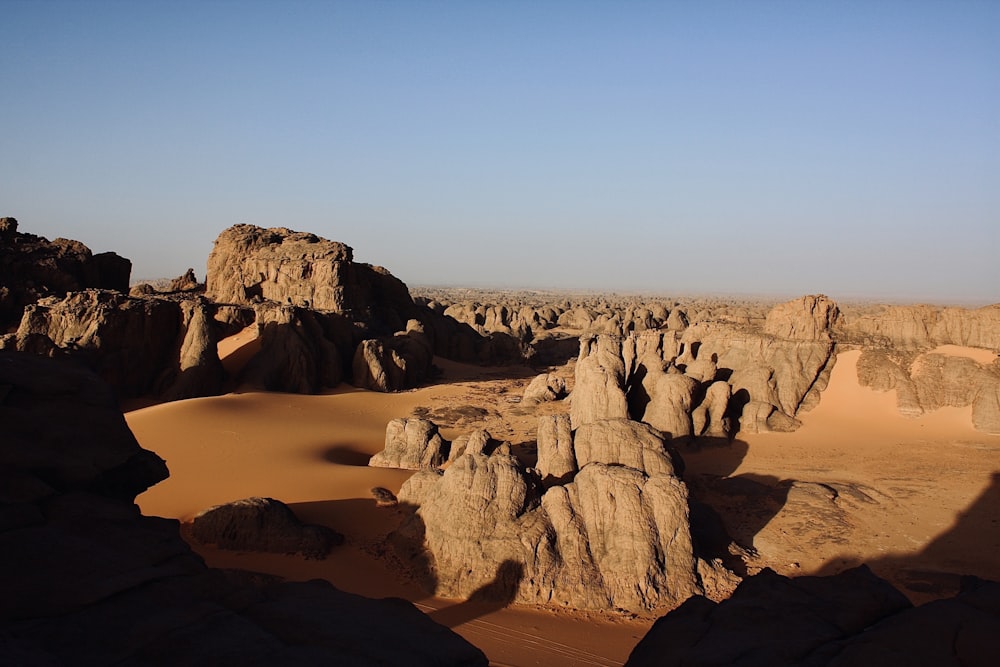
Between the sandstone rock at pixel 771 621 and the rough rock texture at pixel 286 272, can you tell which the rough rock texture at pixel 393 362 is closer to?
the rough rock texture at pixel 286 272

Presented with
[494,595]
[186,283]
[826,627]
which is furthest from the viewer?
[186,283]

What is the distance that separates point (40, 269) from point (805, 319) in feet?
100

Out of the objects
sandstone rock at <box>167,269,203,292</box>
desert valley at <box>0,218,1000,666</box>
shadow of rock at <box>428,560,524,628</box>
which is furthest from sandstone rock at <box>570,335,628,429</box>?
sandstone rock at <box>167,269,203,292</box>

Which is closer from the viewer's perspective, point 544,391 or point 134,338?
point 134,338

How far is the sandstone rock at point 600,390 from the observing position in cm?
1711

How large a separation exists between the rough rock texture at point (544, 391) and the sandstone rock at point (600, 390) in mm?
6504

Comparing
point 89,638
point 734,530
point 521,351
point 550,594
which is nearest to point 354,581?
point 550,594

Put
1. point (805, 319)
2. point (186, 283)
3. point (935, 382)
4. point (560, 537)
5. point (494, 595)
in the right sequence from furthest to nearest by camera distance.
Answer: point (186, 283) < point (805, 319) < point (935, 382) < point (560, 537) < point (494, 595)

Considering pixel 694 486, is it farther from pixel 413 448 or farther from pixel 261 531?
pixel 261 531

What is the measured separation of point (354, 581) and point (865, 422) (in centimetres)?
1683

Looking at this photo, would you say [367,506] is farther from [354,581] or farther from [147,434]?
[147,434]

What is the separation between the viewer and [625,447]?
12148mm

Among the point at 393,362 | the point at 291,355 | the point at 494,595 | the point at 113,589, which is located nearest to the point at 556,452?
the point at 494,595

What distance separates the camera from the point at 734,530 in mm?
12203
